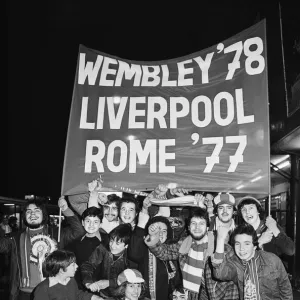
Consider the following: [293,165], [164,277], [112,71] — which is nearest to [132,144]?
[112,71]

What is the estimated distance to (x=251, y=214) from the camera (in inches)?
188

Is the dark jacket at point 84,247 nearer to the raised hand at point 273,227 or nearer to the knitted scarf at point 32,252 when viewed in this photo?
the knitted scarf at point 32,252

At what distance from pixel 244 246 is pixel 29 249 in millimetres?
2491

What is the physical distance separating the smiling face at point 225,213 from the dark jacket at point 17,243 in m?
1.78

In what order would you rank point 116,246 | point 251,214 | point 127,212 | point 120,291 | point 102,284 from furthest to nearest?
1. point 127,212
2. point 116,246
3. point 251,214
4. point 102,284
5. point 120,291

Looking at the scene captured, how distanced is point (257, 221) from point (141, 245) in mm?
1293

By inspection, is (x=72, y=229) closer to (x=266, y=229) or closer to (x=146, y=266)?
(x=146, y=266)

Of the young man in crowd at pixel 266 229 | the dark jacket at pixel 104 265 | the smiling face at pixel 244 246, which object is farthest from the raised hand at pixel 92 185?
the smiling face at pixel 244 246

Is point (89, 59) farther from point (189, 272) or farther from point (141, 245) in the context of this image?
point (189, 272)

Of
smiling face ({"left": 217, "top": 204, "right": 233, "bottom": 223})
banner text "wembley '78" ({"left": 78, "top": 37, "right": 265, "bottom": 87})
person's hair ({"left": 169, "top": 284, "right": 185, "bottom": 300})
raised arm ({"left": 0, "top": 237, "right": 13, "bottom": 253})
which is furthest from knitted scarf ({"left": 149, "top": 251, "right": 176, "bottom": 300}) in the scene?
banner text "wembley '78" ({"left": 78, "top": 37, "right": 265, "bottom": 87})

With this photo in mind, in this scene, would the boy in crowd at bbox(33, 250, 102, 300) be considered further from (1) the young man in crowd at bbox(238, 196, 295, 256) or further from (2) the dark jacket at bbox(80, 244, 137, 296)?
(1) the young man in crowd at bbox(238, 196, 295, 256)

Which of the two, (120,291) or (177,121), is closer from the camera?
(120,291)

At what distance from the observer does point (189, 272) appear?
461 centimetres

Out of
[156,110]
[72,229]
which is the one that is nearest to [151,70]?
[156,110]
